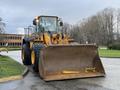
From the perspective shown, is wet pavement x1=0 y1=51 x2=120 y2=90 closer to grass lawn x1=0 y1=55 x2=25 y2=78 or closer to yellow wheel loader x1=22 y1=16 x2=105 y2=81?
yellow wheel loader x1=22 y1=16 x2=105 y2=81

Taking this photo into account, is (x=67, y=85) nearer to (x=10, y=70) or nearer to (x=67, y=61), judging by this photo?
(x=67, y=61)

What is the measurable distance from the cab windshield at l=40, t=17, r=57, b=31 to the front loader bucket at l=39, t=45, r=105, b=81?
3647mm

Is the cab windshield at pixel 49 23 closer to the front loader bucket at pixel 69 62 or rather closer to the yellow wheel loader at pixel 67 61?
the yellow wheel loader at pixel 67 61

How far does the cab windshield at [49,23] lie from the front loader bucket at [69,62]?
365 centimetres

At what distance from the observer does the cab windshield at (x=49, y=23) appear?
1714 cm

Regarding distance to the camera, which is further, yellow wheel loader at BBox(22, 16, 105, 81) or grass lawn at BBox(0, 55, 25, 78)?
grass lawn at BBox(0, 55, 25, 78)

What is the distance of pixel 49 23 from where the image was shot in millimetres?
17297

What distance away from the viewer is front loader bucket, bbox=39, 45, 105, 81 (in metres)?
13.1

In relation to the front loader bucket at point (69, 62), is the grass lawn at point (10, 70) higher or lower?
lower

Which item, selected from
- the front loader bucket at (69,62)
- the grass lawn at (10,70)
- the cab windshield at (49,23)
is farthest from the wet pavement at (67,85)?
the cab windshield at (49,23)

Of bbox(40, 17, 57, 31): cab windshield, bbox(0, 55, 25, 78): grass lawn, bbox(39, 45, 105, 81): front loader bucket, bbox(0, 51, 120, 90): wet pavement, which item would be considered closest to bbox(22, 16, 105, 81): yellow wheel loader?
bbox(39, 45, 105, 81): front loader bucket

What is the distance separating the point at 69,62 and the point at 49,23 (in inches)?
166

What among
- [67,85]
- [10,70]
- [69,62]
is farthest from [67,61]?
[10,70]

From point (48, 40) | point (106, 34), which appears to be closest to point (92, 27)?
point (106, 34)
